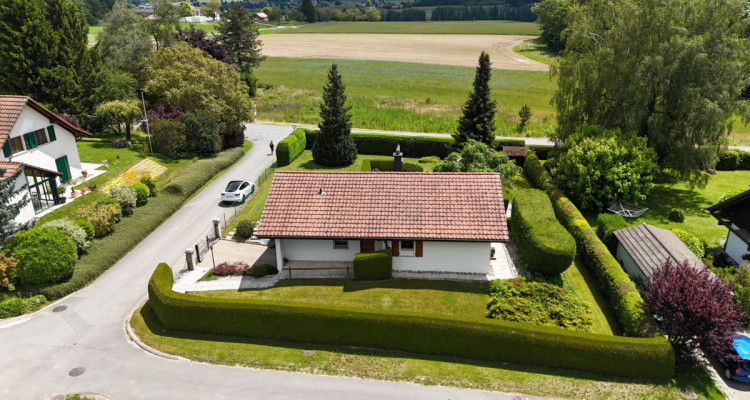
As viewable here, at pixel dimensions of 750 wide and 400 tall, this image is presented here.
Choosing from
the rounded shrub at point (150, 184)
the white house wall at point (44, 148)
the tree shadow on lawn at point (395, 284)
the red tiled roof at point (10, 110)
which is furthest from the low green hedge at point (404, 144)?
the tree shadow on lawn at point (395, 284)

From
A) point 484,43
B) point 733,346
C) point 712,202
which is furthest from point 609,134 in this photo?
point 484,43

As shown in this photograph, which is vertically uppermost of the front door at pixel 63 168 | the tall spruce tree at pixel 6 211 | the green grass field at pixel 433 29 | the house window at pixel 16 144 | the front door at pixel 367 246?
the green grass field at pixel 433 29

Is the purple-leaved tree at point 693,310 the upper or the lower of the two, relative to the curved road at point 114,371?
upper

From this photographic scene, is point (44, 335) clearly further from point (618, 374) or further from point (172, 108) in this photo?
point (172, 108)

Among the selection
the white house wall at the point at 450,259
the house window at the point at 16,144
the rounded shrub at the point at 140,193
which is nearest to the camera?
the white house wall at the point at 450,259

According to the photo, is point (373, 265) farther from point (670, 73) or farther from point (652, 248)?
point (670, 73)

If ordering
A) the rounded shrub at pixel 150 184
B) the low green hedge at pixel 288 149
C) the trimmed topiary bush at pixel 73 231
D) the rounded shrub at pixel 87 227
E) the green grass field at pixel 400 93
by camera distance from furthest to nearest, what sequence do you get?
the green grass field at pixel 400 93 < the low green hedge at pixel 288 149 < the rounded shrub at pixel 150 184 < the rounded shrub at pixel 87 227 < the trimmed topiary bush at pixel 73 231

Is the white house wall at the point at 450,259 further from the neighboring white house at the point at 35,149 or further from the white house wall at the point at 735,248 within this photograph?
the neighboring white house at the point at 35,149
